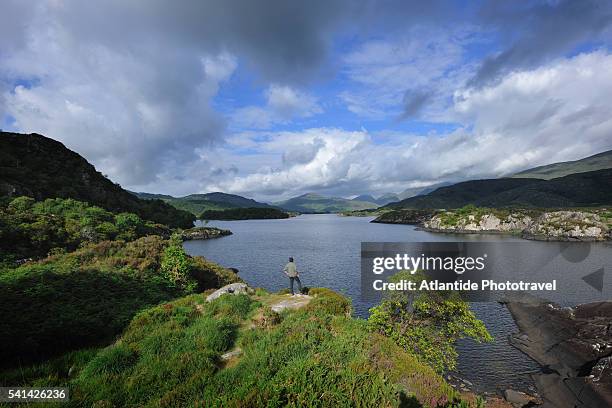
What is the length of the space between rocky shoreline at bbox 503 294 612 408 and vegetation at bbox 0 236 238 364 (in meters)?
31.2

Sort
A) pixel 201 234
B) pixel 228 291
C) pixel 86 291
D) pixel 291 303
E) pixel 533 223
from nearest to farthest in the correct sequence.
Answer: pixel 86 291
pixel 291 303
pixel 228 291
pixel 201 234
pixel 533 223

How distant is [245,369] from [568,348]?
35852mm

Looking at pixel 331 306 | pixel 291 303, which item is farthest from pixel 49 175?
pixel 331 306

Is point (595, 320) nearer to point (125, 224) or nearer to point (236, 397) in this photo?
point (236, 397)

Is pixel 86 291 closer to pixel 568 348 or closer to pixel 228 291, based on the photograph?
pixel 228 291

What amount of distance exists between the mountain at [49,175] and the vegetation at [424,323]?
228ft

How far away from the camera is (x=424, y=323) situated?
2453 cm

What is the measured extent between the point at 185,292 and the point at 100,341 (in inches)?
467

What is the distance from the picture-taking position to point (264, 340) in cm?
1401

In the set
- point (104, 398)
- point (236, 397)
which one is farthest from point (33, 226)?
point (236, 397)

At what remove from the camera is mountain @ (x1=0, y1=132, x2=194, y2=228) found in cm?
6600

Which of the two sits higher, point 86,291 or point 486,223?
point 86,291

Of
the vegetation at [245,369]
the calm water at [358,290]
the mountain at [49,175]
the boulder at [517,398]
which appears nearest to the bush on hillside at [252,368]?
the vegetation at [245,369]

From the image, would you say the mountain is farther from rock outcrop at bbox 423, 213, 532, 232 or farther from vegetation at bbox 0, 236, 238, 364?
rock outcrop at bbox 423, 213, 532, 232
